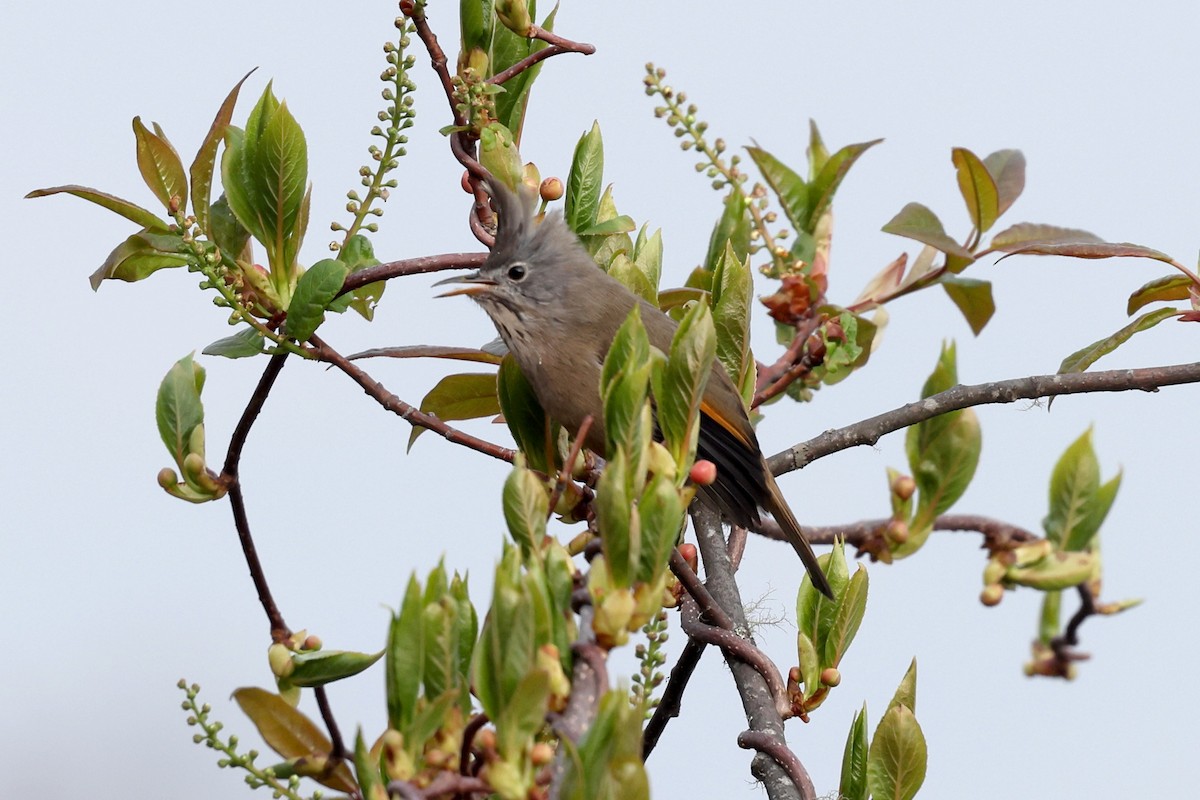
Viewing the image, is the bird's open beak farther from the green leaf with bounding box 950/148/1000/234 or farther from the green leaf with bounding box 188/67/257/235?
the green leaf with bounding box 950/148/1000/234

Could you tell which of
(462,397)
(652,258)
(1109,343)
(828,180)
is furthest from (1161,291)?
(462,397)

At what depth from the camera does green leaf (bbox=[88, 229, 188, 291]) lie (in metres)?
2.29

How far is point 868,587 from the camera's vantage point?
2.17 meters

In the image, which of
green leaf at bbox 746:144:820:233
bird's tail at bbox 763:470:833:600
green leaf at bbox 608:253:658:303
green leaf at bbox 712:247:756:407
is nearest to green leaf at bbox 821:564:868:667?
bird's tail at bbox 763:470:833:600

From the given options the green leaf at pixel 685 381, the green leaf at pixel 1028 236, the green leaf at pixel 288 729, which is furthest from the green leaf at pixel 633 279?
the green leaf at pixel 288 729

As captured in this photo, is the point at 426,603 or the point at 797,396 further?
the point at 797,396

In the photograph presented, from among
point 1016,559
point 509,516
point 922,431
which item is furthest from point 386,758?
point 922,431

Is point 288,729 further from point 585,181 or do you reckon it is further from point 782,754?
point 585,181

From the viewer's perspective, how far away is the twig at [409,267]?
219 centimetres

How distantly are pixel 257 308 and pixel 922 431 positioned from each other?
3.90 ft

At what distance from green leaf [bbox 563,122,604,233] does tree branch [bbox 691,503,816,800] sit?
2.13ft

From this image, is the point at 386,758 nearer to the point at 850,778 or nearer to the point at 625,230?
the point at 850,778

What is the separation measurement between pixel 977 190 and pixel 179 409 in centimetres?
158

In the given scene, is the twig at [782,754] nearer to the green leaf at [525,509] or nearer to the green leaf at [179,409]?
the green leaf at [525,509]
